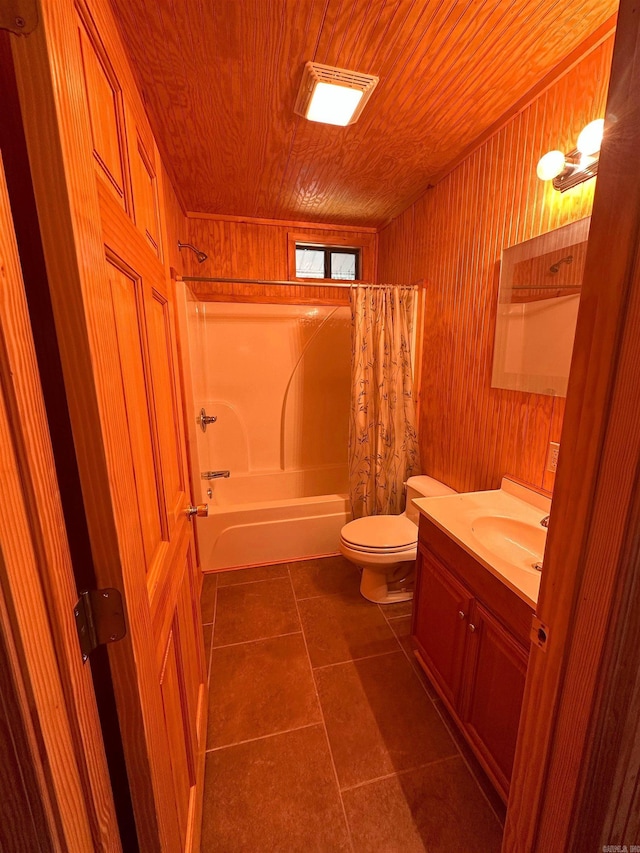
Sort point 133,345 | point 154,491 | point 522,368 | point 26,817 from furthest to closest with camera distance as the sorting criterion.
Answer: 1. point 522,368
2. point 154,491
3. point 133,345
4. point 26,817

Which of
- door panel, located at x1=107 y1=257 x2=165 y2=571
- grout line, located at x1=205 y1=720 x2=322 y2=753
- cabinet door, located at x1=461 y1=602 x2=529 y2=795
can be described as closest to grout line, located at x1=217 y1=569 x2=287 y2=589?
grout line, located at x1=205 y1=720 x2=322 y2=753

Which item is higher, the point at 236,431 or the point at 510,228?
the point at 510,228

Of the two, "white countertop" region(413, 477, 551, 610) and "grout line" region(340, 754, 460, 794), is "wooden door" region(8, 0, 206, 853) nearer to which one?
"grout line" region(340, 754, 460, 794)

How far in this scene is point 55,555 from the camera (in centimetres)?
44

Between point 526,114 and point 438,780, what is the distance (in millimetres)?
2597

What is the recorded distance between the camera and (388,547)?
1.88 metres

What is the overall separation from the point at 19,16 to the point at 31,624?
67 centimetres

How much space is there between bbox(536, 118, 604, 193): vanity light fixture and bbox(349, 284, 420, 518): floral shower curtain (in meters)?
1.00

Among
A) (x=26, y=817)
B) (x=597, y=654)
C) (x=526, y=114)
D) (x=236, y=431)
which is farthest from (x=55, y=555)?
(x=236, y=431)

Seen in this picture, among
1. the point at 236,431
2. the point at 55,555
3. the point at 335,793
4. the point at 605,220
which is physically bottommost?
the point at 335,793

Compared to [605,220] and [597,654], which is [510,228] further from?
[597,654]

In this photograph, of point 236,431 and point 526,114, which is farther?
point 236,431

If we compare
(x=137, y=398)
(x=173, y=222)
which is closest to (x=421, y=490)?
(x=137, y=398)

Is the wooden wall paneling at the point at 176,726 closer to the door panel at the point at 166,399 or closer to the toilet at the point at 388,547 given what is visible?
the door panel at the point at 166,399
